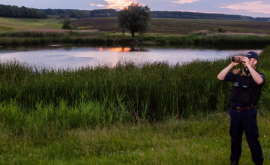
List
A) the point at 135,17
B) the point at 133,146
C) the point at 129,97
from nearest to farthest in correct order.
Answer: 1. the point at 133,146
2. the point at 129,97
3. the point at 135,17

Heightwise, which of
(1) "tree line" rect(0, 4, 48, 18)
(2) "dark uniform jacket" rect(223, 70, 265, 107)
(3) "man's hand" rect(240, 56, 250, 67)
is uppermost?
(1) "tree line" rect(0, 4, 48, 18)

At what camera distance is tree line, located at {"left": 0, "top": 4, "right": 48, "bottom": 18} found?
4508 inches

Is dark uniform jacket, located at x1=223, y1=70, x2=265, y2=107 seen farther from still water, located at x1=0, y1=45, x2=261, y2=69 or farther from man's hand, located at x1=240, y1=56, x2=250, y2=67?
still water, located at x1=0, y1=45, x2=261, y2=69

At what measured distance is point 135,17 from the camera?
56.2 meters

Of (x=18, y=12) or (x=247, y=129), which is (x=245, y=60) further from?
(x=18, y=12)

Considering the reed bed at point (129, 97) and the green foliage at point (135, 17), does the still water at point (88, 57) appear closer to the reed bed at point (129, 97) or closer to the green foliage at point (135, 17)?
the reed bed at point (129, 97)

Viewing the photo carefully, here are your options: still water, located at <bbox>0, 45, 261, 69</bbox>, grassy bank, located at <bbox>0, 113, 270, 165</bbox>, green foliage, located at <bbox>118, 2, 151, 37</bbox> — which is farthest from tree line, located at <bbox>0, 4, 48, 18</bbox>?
grassy bank, located at <bbox>0, 113, 270, 165</bbox>

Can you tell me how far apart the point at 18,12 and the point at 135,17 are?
7930cm

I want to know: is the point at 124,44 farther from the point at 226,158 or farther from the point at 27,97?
the point at 226,158

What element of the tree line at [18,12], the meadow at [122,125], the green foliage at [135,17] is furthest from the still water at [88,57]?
the tree line at [18,12]

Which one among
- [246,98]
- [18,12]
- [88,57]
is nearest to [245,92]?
[246,98]

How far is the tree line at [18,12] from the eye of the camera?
114 metres

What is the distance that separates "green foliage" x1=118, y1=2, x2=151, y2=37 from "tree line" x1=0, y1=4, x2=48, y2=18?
7584 centimetres

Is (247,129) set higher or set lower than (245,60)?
lower
